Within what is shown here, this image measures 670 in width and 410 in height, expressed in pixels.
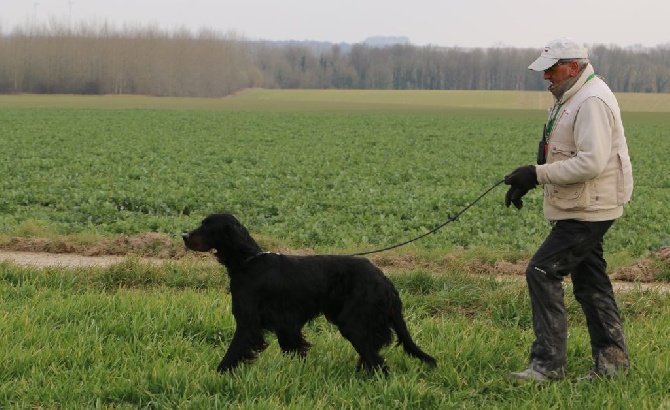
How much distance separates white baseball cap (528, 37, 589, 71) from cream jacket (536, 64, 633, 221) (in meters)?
0.16

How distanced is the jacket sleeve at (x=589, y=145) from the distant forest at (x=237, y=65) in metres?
109

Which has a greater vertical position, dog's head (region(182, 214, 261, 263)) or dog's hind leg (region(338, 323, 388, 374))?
dog's head (region(182, 214, 261, 263))

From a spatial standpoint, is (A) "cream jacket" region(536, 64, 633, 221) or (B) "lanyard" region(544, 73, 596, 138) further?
(B) "lanyard" region(544, 73, 596, 138)

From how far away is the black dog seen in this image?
17.1 ft

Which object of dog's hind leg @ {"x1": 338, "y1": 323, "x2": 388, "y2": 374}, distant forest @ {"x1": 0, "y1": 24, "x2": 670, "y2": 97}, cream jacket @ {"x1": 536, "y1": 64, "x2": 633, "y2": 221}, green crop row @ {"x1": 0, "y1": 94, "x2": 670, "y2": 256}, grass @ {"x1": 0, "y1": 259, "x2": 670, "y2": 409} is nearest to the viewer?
grass @ {"x1": 0, "y1": 259, "x2": 670, "y2": 409}

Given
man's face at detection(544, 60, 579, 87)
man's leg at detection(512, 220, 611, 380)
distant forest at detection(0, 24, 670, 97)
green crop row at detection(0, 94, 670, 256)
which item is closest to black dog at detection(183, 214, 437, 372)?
man's leg at detection(512, 220, 611, 380)

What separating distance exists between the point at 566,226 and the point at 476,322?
6.14ft

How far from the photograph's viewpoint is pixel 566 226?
16.7 feet

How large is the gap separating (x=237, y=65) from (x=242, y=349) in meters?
128

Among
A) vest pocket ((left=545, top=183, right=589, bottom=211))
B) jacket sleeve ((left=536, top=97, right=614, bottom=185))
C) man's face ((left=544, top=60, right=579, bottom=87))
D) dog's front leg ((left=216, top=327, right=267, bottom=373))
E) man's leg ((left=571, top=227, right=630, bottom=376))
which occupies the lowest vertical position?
dog's front leg ((left=216, top=327, right=267, bottom=373))

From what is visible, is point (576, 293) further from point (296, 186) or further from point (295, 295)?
point (296, 186)

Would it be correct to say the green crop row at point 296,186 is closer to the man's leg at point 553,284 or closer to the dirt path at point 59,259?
the dirt path at point 59,259

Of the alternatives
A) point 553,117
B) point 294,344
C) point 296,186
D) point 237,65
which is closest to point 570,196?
point 553,117

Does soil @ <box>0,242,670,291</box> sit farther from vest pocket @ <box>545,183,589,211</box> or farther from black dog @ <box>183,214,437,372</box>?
black dog @ <box>183,214,437,372</box>
